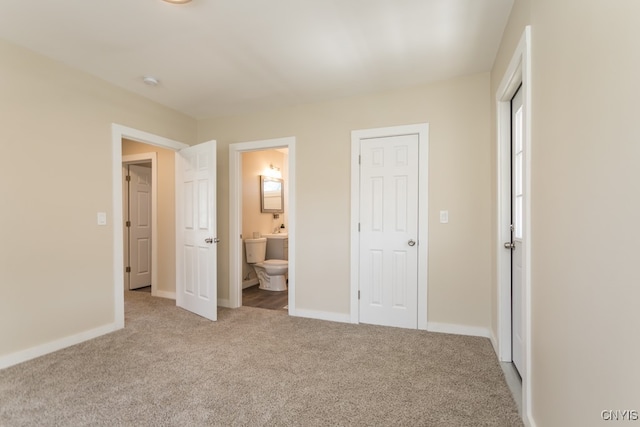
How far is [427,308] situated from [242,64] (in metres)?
2.84

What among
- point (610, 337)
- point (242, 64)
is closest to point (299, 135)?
point (242, 64)

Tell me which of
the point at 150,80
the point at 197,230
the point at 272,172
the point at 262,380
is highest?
the point at 150,80

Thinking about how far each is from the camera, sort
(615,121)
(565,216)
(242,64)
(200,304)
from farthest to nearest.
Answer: (200,304) < (242,64) < (565,216) < (615,121)

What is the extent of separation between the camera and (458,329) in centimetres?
302

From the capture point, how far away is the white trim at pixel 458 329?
9.63ft

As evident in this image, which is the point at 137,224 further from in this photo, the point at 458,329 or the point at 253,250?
the point at 458,329

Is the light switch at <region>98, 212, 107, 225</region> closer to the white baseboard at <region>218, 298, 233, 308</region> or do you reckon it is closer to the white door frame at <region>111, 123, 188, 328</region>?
the white door frame at <region>111, 123, 188, 328</region>

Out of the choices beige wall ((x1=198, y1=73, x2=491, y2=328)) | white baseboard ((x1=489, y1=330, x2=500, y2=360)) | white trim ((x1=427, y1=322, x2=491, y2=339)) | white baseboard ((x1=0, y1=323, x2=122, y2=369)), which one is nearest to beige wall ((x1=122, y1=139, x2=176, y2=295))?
beige wall ((x1=198, y1=73, x2=491, y2=328))

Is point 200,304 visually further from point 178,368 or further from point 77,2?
point 77,2

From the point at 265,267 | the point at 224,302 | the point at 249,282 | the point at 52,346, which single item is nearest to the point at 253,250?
the point at 265,267

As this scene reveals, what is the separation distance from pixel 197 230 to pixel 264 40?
88.4 inches

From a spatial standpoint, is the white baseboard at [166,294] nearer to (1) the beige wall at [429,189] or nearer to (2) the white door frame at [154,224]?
(2) the white door frame at [154,224]

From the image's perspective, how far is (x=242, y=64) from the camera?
274 centimetres

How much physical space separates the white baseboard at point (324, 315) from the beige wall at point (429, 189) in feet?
0.16
